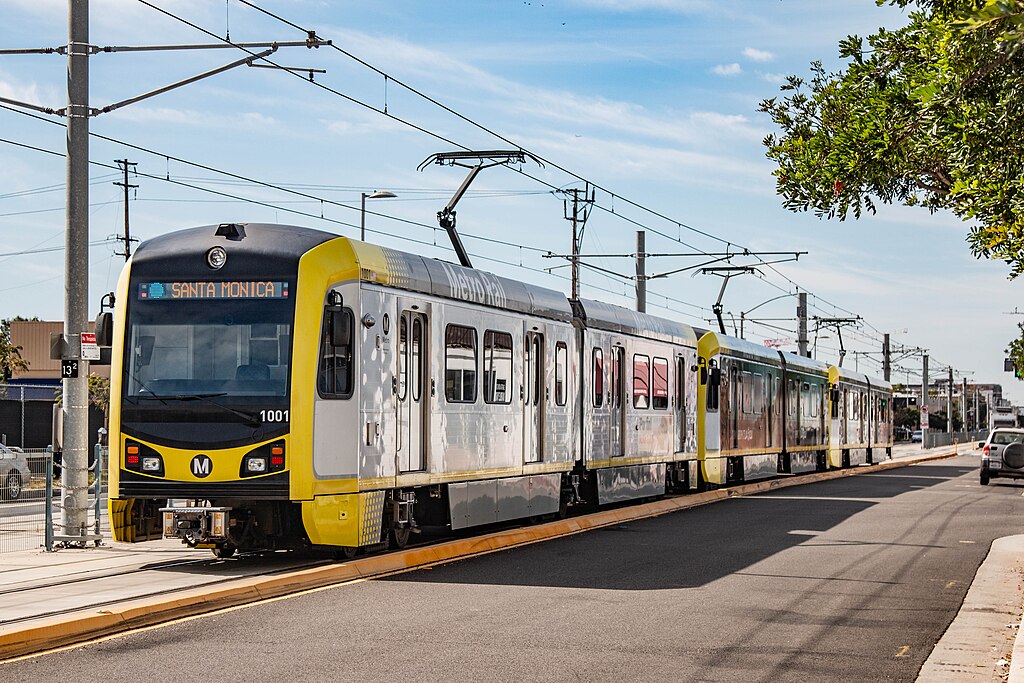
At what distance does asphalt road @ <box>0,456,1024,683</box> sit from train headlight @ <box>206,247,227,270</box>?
12.4ft

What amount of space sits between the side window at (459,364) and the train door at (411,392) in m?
0.63

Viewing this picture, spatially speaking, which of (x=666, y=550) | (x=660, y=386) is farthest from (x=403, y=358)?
(x=660, y=386)

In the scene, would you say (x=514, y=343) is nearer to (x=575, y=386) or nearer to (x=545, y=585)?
(x=575, y=386)

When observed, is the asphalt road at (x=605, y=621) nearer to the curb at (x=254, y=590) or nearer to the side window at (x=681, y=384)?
the curb at (x=254, y=590)

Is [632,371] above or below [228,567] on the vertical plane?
above

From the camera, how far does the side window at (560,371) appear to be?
71.0ft

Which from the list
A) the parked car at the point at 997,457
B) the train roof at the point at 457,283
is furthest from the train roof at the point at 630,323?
the parked car at the point at 997,457

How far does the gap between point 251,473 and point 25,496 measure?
4.88m

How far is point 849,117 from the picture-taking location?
10.9 meters

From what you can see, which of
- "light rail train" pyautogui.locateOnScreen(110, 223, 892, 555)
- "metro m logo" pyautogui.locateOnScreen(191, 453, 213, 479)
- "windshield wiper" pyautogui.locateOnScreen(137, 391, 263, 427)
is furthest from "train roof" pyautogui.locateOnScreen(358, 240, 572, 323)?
"metro m logo" pyautogui.locateOnScreen(191, 453, 213, 479)

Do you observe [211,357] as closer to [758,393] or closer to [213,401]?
[213,401]

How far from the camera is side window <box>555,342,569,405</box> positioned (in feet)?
71.0

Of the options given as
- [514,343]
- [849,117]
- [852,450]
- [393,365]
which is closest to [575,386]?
[514,343]

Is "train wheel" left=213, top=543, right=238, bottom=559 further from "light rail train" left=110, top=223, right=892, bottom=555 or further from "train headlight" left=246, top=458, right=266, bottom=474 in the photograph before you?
"train headlight" left=246, top=458, right=266, bottom=474
